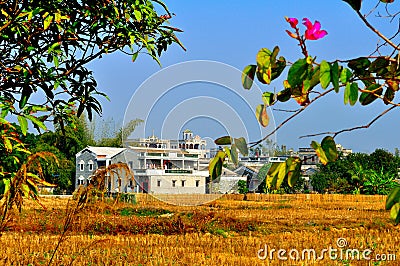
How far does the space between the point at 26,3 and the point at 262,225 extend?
7.95m

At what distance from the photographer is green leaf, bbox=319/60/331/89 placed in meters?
0.62

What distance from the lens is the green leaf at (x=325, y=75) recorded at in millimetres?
617

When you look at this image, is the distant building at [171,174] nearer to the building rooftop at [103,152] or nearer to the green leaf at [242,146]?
the building rooftop at [103,152]

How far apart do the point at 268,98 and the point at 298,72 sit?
0.10 metres

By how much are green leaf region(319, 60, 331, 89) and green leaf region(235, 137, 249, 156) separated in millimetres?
169

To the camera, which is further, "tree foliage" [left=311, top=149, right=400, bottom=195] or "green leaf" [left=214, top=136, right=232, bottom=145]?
"tree foliage" [left=311, top=149, right=400, bottom=195]

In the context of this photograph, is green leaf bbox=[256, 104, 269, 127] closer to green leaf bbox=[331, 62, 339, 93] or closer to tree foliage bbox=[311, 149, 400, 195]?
green leaf bbox=[331, 62, 339, 93]

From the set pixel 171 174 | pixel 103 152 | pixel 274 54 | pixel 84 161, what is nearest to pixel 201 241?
pixel 274 54

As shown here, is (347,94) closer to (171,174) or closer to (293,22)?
(293,22)

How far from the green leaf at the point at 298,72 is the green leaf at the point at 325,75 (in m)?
0.02

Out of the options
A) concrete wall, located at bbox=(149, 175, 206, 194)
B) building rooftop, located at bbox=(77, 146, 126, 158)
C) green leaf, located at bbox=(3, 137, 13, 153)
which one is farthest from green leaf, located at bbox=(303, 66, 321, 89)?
building rooftop, located at bbox=(77, 146, 126, 158)

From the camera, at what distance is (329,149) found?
671 mm

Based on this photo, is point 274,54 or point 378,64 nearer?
point 274,54

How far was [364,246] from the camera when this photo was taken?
6.66 m
